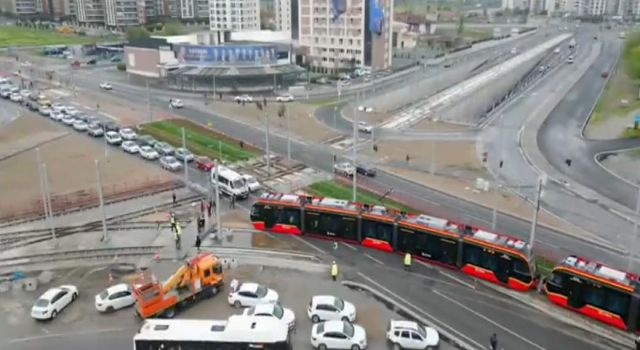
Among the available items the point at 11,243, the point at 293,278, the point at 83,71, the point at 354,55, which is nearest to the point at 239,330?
the point at 293,278

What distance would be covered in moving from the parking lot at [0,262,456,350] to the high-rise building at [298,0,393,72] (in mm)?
89166

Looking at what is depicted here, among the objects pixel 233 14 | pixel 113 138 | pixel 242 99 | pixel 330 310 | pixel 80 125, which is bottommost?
pixel 330 310

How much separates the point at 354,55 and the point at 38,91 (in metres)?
60.2

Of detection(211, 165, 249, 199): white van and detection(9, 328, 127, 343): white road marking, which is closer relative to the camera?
detection(9, 328, 127, 343): white road marking

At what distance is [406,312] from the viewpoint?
29625mm

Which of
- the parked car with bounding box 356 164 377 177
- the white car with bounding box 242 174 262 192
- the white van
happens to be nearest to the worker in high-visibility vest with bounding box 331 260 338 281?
the white van

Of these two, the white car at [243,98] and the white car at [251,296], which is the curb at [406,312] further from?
the white car at [243,98]

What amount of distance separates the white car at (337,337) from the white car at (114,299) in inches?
401

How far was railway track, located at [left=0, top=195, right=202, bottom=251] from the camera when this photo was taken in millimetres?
38469

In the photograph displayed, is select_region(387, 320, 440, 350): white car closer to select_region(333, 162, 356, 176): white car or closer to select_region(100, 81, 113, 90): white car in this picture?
select_region(333, 162, 356, 176): white car

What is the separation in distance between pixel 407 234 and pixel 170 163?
2736 cm

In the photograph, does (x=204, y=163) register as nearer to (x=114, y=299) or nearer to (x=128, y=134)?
(x=128, y=134)

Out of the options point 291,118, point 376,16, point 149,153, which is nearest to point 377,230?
point 149,153

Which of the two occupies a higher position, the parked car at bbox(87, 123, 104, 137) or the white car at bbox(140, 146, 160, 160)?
the parked car at bbox(87, 123, 104, 137)
